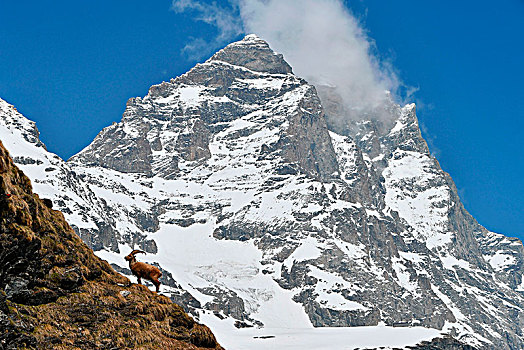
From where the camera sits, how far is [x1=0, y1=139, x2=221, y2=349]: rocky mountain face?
2781cm

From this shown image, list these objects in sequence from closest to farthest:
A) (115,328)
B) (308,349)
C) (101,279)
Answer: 1. (115,328)
2. (101,279)
3. (308,349)

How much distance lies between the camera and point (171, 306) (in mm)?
33656

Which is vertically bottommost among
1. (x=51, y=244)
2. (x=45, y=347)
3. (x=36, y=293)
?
(x=45, y=347)

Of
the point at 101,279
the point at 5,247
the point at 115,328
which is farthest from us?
the point at 101,279

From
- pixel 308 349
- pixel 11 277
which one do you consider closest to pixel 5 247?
pixel 11 277

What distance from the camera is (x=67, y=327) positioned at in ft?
95.7

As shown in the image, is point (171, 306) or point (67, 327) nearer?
point (67, 327)

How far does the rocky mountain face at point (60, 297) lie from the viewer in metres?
27.8

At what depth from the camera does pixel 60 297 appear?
29.8 m

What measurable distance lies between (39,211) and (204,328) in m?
8.42

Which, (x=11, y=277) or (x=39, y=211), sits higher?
(x=39, y=211)

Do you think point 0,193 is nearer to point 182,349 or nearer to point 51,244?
point 51,244

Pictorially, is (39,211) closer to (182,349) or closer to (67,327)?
(67,327)

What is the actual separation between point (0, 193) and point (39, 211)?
13.1 ft
